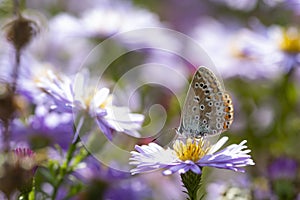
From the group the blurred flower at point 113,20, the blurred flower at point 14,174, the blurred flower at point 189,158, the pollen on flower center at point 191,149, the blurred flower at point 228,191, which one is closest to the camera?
the blurred flower at point 14,174

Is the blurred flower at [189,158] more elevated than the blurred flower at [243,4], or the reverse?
the blurred flower at [243,4]

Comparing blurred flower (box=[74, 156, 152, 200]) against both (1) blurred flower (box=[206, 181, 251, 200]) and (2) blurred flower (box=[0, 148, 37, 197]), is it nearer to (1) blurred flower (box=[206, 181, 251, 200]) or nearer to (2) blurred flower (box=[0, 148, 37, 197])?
(1) blurred flower (box=[206, 181, 251, 200])

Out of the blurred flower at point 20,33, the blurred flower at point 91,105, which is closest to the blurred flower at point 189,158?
the blurred flower at point 91,105

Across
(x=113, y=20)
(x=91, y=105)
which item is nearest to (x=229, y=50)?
(x=113, y=20)

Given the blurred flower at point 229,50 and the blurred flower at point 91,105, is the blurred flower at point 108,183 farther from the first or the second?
the blurred flower at point 229,50

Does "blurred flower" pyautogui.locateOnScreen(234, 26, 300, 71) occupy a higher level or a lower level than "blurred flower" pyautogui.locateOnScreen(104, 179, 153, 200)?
higher

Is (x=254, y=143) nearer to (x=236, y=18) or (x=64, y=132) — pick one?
(x=64, y=132)

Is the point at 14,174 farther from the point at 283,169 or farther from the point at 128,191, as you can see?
the point at 283,169

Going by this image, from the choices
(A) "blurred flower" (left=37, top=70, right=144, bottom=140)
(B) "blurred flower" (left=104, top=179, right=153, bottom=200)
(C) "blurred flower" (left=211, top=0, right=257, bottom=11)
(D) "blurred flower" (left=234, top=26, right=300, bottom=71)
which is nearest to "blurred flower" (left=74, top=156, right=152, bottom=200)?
(B) "blurred flower" (left=104, top=179, right=153, bottom=200)
